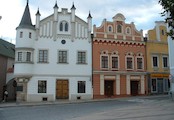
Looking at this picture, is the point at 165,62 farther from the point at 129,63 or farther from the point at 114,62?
the point at 114,62

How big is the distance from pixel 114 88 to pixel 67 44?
8.92 m

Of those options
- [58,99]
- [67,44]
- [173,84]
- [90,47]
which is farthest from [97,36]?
[173,84]

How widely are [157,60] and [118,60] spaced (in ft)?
21.5

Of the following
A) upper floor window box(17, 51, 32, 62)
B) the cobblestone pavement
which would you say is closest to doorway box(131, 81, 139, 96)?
upper floor window box(17, 51, 32, 62)

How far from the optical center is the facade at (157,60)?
1389 inches

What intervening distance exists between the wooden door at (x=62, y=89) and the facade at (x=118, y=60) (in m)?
3.79

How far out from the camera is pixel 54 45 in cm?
3155

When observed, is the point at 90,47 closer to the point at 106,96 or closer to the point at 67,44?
the point at 67,44

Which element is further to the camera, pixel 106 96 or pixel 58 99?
pixel 106 96

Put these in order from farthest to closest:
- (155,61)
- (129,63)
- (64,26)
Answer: (155,61) → (129,63) → (64,26)

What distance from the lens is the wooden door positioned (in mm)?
30891

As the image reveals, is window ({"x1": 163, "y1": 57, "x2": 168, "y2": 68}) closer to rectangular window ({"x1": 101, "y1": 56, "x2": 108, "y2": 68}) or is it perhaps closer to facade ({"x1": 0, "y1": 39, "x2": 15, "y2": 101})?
rectangular window ({"x1": 101, "y1": 56, "x2": 108, "y2": 68})

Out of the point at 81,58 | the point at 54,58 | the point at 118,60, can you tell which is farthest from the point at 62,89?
the point at 118,60

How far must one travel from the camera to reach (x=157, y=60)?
118 ft
